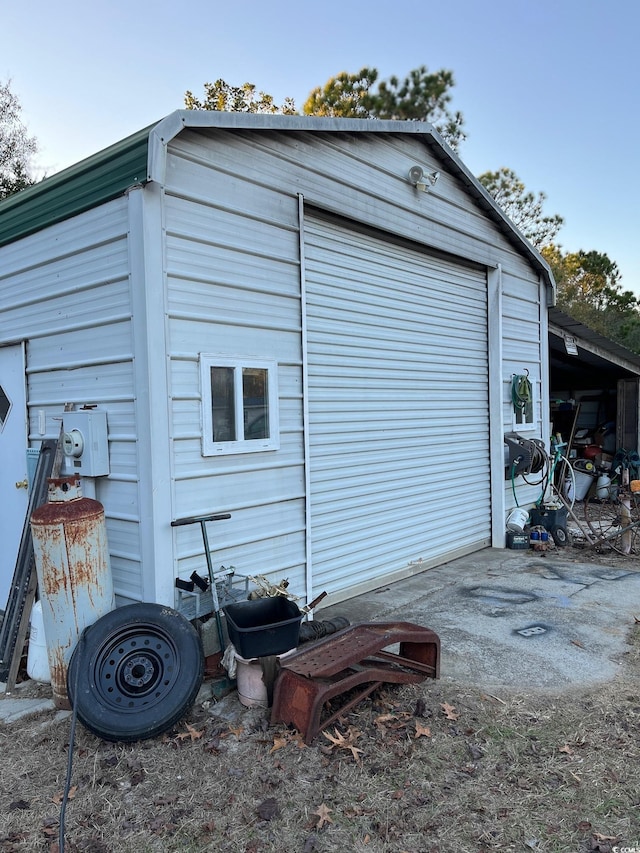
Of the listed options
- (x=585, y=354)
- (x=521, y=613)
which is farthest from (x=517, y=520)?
(x=585, y=354)

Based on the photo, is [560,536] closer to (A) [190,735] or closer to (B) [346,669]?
(B) [346,669]

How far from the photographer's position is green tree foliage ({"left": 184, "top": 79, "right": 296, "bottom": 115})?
20672mm

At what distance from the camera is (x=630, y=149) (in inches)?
642

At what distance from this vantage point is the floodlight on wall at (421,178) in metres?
5.74

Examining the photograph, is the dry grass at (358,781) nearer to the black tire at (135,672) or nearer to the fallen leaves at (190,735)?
the fallen leaves at (190,735)

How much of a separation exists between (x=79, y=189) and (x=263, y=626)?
3148 mm

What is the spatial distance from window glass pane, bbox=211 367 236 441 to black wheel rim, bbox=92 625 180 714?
1326 millimetres

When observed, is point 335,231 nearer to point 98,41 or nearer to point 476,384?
point 476,384

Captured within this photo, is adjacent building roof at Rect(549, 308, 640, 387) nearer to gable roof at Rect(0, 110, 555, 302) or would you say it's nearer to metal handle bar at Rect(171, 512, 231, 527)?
gable roof at Rect(0, 110, 555, 302)

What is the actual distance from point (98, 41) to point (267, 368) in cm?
999

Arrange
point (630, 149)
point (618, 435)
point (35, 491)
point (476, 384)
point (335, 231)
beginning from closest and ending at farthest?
point (35, 491) < point (335, 231) < point (476, 384) < point (618, 435) < point (630, 149)

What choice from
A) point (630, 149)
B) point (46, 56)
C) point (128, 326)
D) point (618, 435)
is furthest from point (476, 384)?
point (630, 149)

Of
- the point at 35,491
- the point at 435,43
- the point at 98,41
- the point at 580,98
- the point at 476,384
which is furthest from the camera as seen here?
the point at 435,43

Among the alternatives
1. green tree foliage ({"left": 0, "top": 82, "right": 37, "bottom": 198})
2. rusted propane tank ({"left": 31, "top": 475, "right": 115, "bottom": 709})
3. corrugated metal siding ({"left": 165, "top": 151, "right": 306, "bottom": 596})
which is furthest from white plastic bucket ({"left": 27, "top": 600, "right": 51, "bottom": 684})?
green tree foliage ({"left": 0, "top": 82, "right": 37, "bottom": 198})
